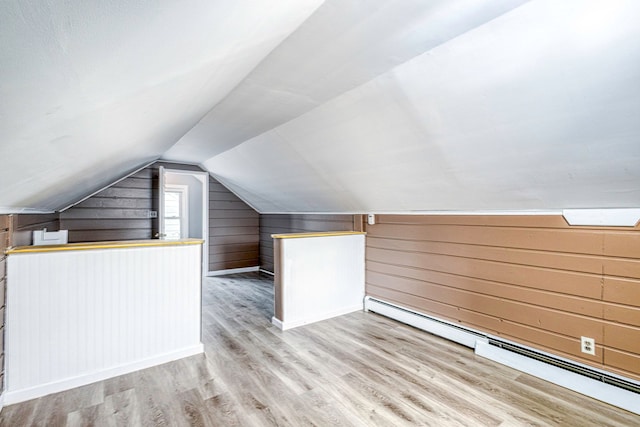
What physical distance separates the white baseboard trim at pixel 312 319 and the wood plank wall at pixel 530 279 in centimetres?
61

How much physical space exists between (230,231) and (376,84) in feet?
16.2

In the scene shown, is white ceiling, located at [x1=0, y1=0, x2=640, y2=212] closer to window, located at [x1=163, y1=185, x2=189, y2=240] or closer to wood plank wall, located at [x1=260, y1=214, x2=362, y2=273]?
wood plank wall, located at [x1=260, y1=214, x2=362, y2=273]

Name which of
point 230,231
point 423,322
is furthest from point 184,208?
point 423,322

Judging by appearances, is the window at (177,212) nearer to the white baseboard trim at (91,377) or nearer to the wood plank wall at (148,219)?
the wood plank wall at (148,219)

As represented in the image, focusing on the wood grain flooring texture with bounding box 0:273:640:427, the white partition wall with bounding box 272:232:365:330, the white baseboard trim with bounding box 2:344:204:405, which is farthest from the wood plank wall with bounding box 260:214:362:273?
the white baseboard trim with bounding box 2:344:204:405

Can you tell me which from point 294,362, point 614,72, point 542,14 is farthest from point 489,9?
point 294,362

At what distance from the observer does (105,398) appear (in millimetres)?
2209

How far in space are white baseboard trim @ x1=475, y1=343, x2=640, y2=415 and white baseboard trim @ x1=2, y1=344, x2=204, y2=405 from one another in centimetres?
263

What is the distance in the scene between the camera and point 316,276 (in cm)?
375

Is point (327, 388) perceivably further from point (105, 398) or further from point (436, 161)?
point (436, 161)

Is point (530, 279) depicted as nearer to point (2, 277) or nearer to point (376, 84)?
point (376, 84)

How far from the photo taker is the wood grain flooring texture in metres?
1.98

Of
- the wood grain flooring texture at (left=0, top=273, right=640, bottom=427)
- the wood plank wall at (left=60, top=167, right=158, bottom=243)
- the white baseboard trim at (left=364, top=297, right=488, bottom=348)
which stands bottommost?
the wood grain flooring texture at (left=0, top=273, right=640, bottom=427)

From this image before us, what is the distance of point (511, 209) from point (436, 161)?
795 mm
